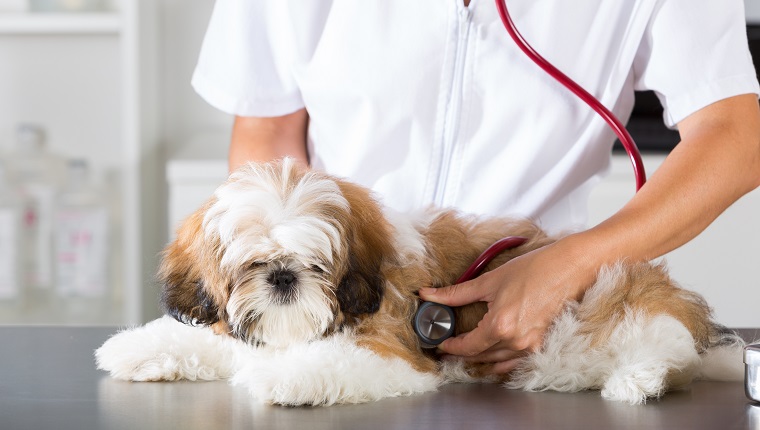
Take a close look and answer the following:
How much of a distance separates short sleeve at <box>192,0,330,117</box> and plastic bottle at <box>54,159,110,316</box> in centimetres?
127

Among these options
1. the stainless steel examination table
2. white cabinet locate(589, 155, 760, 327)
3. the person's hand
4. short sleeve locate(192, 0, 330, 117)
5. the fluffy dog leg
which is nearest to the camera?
the stainless steel examination table

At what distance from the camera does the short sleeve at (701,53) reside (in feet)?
4.58

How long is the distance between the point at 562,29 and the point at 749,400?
2.18ft

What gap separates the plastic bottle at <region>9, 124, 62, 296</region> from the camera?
2830 millimetres

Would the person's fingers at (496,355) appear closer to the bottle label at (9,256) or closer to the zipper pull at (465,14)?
the zipper pull at (465,14)

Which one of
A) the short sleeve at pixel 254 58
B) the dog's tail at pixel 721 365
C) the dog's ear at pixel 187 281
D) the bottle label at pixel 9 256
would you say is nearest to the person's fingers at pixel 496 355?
the dog's tail at pixel 721 365

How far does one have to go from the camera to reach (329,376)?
40.9 inches

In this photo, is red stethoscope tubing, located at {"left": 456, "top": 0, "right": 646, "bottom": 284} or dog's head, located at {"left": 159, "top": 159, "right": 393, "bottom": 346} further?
red stethoscope tubing, located at {"left": 456, "top": 0, "right": 646, "bottom": 284}

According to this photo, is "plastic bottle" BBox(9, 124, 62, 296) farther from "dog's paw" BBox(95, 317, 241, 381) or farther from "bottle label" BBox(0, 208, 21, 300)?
"dog's paw" BBox(95, 317, 241, 381)

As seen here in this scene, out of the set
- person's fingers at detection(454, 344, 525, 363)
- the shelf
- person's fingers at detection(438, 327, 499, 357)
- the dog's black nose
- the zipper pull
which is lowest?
person's fingers at detection(454, 344, 525, 363)

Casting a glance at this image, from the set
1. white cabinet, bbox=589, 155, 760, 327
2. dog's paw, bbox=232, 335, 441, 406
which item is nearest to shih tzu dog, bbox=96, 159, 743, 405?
dog's paw, bbox=232, 335, 441, 406

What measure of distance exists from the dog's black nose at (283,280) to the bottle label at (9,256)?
201 centimetres

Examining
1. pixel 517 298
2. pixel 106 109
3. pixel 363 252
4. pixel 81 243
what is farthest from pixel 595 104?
pixel 106 109

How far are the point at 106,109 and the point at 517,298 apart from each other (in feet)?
6.94
